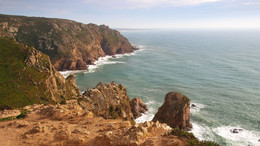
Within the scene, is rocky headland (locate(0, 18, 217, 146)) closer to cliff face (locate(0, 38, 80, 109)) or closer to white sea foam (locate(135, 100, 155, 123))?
cliff face (locate(0, 38, 80, 109))

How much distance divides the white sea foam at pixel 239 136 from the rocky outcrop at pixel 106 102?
Answer: 91.8ft

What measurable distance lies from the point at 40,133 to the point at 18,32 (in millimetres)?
116090

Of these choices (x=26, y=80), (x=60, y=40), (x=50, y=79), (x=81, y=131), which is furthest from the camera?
(x=60, y=40)

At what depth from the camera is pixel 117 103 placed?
39406 millimetres

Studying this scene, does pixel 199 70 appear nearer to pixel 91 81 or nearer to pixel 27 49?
pixel 91 81

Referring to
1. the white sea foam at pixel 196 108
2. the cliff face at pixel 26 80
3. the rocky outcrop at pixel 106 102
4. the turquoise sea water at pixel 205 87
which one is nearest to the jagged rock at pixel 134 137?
the rocky outcrop at pixel 106 102

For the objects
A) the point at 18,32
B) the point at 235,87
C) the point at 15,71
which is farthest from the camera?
the point at 18,32

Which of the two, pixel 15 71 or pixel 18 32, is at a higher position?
pixel 18 32

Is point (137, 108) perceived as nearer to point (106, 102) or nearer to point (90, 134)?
point (106, 102)

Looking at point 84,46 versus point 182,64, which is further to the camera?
point 84,46

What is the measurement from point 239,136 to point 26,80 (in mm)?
61898

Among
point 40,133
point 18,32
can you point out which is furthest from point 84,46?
point 40,133

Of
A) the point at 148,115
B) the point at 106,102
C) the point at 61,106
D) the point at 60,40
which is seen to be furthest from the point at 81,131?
the point at 60,40

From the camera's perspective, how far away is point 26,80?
48.2 metres
